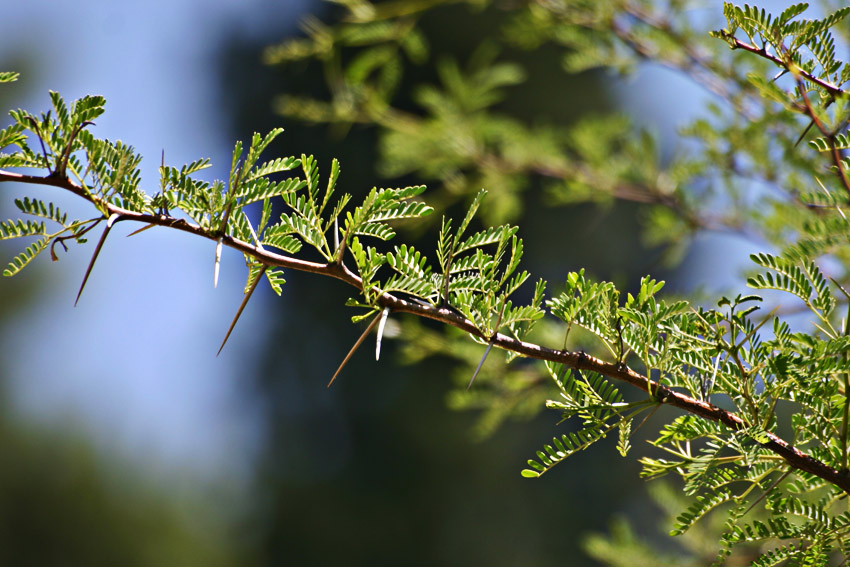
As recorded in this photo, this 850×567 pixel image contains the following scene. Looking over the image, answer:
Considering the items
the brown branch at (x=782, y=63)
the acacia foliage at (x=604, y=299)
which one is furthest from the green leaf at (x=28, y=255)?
the brown branch at (x=782, y=63)

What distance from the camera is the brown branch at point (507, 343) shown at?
1.06 ft

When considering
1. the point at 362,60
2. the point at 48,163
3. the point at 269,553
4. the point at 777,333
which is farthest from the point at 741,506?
the point at 269,553

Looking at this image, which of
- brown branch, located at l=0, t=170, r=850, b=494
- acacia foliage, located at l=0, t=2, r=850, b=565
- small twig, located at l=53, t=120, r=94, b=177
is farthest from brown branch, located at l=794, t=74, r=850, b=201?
small twig, located at l=53, t=120, r=94, b=177

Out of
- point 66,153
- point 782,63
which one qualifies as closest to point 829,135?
point 782,63

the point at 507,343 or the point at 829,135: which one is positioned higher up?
the point at 829,135

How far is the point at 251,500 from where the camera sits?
529cm

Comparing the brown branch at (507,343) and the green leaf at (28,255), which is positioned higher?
the brown branch at (507,343)

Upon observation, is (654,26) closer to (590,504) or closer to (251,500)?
(590,504)

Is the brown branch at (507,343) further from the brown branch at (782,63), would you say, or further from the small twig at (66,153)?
the brown branch at (782,63)

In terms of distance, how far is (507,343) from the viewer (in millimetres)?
336

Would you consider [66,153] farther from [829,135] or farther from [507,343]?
[829,135]

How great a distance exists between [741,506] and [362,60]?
76 centimetres

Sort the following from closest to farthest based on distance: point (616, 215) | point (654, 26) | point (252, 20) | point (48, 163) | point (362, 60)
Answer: point (48, 163)
point (362, 60)
point (654, 26)
point (252, 20)
point (616, 215)

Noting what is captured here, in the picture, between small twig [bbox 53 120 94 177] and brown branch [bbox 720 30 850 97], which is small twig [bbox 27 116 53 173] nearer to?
small twig [bbox 53 120 94 177]
